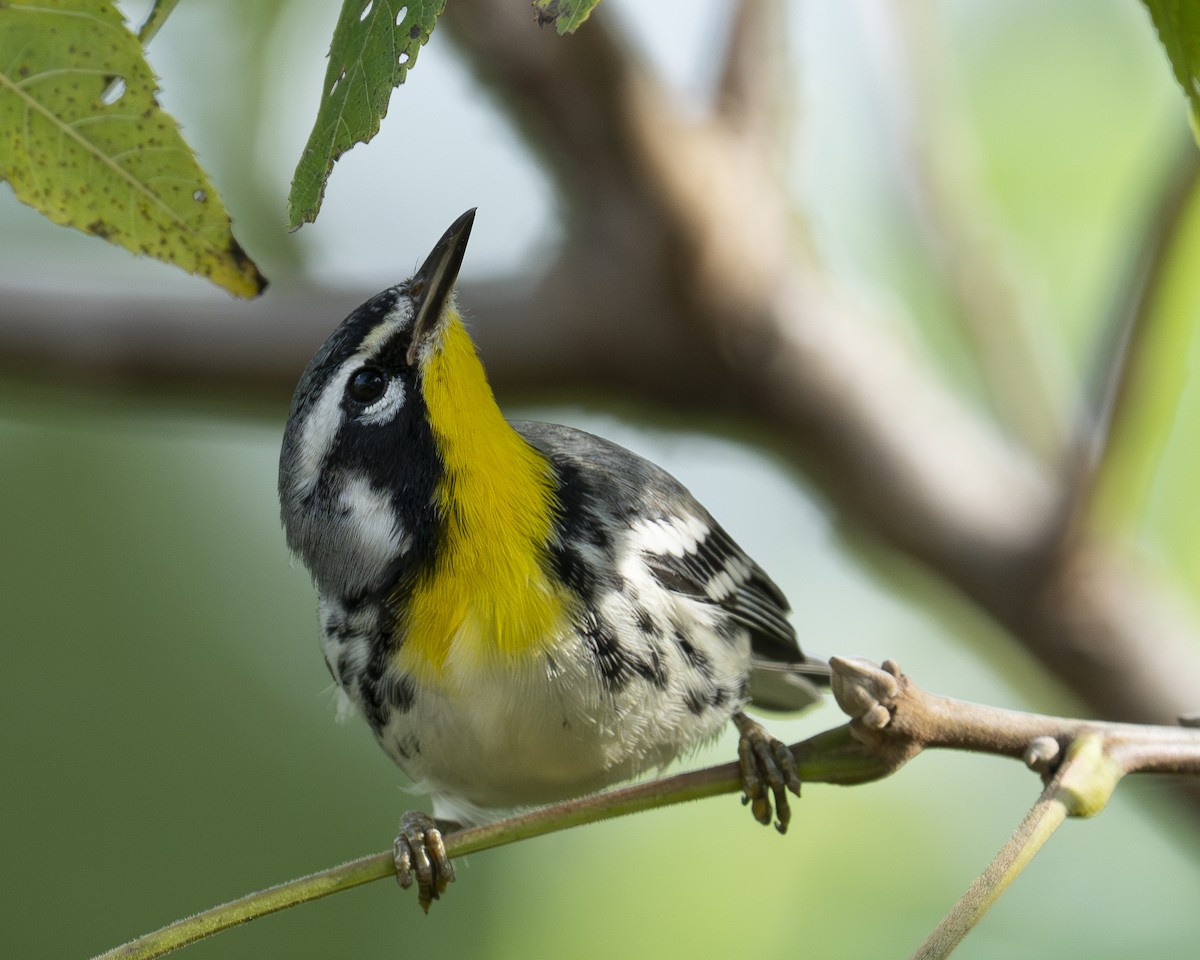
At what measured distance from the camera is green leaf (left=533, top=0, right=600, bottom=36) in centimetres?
90

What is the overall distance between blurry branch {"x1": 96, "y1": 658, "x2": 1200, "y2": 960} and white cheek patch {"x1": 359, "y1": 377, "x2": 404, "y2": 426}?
87 cm

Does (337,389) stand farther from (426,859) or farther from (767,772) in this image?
(767,772)

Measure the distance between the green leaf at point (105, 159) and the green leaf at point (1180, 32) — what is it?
2.56 ft

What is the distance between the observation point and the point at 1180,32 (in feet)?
3.20

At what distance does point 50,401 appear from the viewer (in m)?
2.38

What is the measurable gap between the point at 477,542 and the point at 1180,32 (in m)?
1.20

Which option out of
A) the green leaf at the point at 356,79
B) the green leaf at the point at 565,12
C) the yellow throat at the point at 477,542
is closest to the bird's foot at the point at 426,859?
the yellow throat at the point at 477,542

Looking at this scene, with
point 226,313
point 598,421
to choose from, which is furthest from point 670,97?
point 226,313

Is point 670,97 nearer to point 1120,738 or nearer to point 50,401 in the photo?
point 50,401

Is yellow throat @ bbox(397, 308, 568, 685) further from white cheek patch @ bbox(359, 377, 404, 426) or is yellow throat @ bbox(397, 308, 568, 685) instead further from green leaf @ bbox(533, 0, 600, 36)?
green leaf @ bbox(533, 0, 600, 36)

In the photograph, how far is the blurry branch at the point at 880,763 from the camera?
1152 millimetres

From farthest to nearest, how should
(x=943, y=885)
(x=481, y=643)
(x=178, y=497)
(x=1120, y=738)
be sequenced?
(x=178, y=497)
(x=943, y=885)
(x=481, y=643)
(x=1120, y=738)

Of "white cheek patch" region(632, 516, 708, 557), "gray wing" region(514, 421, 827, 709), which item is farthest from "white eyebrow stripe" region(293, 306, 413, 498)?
"white cheek patch" region(632, 516, 708, 557)

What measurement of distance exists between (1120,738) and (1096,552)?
112 centimetres
